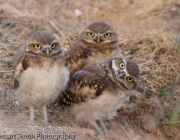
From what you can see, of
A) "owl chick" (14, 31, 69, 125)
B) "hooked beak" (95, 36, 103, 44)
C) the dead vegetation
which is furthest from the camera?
"hooked beak" (95, 36, 103, 44)

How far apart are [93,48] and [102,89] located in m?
1.17

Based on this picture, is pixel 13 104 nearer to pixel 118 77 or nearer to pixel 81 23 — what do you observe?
pixel 118 77

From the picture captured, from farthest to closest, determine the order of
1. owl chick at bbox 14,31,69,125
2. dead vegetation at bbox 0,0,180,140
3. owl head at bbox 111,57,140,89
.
A: dead vegetation at bbox 0,0,180,140, owl head at bbox 111,57,140,89, owl chick at bbox 14,31,69,125

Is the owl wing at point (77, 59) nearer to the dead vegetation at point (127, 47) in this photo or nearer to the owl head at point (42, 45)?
the dead vegetation at point (127, 47)

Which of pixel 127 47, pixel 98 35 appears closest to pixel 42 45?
pixel 98 35

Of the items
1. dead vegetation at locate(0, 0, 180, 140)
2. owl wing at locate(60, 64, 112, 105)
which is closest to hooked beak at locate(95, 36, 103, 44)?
owl wing at locate(60, 64, 112, 105)

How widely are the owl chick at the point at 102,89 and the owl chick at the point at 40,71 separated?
11.9 inches

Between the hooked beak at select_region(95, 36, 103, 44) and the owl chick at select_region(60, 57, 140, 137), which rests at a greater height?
the hooked beak at select_region(95, 36, 103, 44)

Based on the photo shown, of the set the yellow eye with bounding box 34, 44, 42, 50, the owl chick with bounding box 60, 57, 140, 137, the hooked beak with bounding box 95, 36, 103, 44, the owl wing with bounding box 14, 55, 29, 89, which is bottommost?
the owl chick with bounding box 60, 57, 140, 137

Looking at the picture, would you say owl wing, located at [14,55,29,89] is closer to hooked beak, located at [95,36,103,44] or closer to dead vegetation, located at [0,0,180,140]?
dead vegetation, located at [0,0,180,140]

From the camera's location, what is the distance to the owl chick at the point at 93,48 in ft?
19.9

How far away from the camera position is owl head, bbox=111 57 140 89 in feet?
17.0

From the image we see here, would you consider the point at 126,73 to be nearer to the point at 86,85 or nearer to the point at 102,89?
the point at 102,89

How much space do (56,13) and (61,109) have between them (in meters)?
3.58
